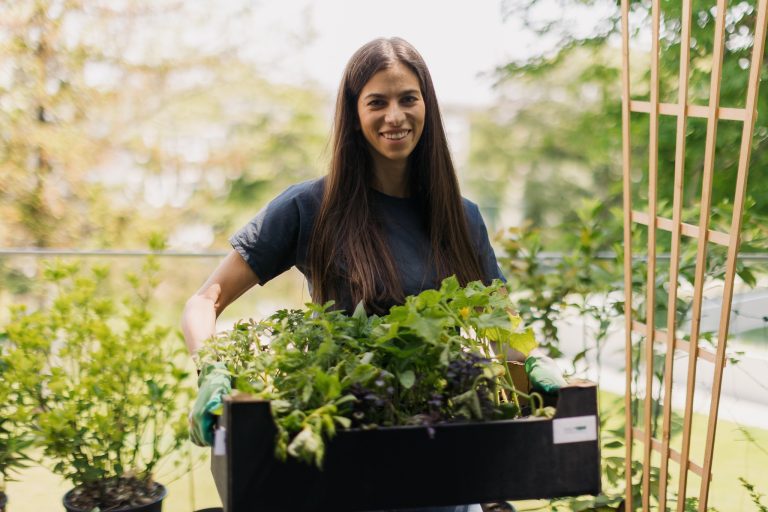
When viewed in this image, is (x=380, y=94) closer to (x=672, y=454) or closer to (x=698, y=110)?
(x=698, y=110)

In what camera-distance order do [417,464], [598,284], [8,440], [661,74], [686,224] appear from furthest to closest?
[661,74] < [598,284] < [8,440] < [686,224] < [417,464]

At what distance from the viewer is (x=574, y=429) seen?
1067 millimetres

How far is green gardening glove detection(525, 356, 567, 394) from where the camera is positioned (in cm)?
118

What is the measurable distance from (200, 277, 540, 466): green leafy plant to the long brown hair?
12.1 inches

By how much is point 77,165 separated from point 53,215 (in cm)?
57

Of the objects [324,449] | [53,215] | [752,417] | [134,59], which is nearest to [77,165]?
[53,215]

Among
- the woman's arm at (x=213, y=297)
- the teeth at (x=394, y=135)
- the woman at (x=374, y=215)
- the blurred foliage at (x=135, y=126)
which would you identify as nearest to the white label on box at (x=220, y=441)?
the woman's arm at (x=213, y=297)

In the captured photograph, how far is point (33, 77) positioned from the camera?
25.5 ft

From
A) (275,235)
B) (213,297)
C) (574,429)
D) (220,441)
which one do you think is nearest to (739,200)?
(574,429)

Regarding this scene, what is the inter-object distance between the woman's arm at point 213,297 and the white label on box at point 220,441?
335mm

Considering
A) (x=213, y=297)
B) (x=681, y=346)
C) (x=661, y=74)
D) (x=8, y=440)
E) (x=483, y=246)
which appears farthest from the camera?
(x=661, y=74)

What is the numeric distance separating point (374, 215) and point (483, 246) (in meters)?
0.25

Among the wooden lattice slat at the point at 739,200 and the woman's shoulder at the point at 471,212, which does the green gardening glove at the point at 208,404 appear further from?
the wooden lattice slat at the point at 739,200

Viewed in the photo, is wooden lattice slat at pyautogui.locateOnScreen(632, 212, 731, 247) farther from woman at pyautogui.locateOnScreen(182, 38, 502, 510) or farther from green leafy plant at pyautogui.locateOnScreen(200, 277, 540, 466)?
green leafy plant at pyautogui.locateOnScreen(200, 277, 540, 466)
